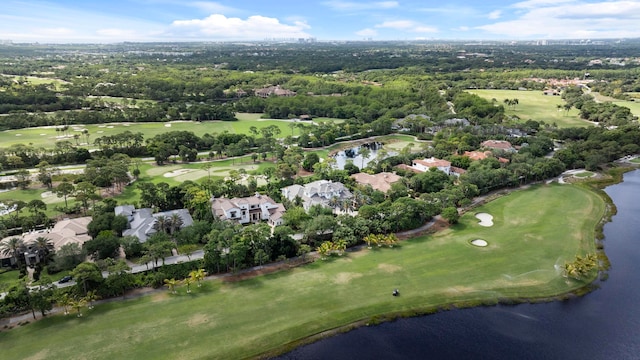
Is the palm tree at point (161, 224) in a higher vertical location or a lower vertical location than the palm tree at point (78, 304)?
higher

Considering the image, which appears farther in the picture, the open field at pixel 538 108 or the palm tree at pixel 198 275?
the open field at pixel 538 108

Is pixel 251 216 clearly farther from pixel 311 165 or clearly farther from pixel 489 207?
pixel 489 207

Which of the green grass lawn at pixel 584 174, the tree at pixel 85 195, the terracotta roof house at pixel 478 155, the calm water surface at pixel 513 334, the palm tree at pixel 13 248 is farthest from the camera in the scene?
the terracotta roof house at pixel 478 155

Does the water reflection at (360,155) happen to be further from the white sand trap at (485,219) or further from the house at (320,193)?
the white sand trap at (485,219)

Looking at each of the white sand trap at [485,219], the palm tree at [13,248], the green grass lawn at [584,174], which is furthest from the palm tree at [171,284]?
the green grass lawn at [584,174]

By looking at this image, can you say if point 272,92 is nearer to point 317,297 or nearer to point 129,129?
point 129,129

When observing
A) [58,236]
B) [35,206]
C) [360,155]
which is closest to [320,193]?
[58,236]

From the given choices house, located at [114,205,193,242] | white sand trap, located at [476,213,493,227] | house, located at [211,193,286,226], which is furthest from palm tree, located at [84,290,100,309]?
white sand trap, located at [476,213,493,227]

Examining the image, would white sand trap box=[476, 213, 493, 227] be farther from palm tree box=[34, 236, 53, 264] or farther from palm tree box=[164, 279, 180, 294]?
palm tree box=[34, 236, 53, 264]
